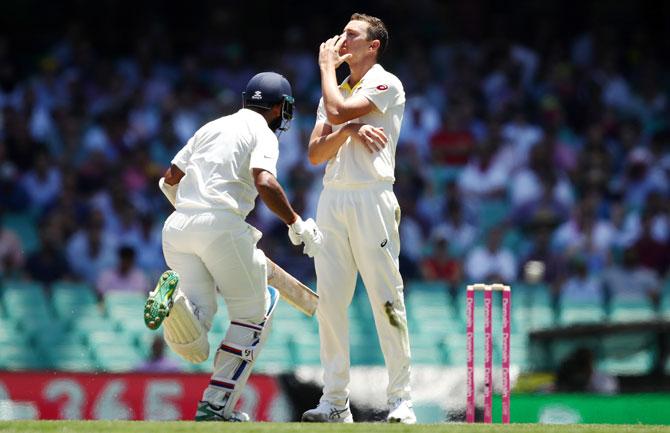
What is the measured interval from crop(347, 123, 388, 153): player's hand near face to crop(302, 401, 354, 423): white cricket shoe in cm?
145

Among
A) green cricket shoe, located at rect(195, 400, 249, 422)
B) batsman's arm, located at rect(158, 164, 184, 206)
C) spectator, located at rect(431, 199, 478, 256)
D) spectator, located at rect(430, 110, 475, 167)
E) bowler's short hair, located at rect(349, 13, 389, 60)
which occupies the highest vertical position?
spectator, located at rect(430, 110, 475, 167)

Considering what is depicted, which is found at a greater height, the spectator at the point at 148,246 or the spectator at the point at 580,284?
the spectator at the point at 148,246

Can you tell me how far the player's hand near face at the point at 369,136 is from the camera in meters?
7.39

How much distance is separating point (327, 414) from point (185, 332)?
1014 millimetres

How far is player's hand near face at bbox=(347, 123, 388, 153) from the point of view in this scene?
7.39 meters

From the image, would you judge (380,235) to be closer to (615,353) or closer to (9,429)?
(9,429)

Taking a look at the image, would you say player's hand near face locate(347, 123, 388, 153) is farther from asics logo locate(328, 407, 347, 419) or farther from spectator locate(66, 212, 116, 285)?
spectator locate(66, 212, 116, 285)

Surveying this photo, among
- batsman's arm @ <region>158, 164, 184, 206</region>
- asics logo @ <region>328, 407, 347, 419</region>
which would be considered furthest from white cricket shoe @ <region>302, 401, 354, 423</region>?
batsman's arm @ <region>158, 164, 184, 206</region>

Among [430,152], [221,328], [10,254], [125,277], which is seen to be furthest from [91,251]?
[430,152]

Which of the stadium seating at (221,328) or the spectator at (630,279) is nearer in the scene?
the stadium seating at (221,328)

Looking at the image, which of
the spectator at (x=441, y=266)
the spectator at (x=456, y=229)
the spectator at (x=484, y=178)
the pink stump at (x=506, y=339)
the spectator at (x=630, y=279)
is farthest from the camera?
the spectator at (x=484, y=178)

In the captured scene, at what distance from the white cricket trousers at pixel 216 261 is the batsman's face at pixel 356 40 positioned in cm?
122


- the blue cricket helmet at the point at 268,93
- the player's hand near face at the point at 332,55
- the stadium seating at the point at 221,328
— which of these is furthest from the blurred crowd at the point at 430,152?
the blue cricket helmet at the point at 268,93

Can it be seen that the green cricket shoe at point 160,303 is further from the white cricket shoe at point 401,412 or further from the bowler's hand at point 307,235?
the white cricket shoe at point 401,412
